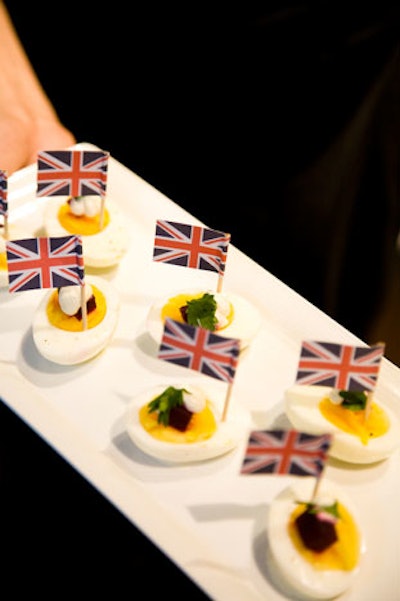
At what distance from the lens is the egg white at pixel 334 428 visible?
257cm

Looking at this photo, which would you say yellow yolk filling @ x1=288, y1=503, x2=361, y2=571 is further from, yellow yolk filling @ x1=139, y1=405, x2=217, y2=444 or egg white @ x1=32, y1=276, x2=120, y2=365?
egg white @ x1=32, y1=276, x2=120, y2=365

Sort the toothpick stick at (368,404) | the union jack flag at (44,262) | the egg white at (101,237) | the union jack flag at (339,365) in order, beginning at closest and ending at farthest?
the union jack flag at (339,365)
the toothpick stick at (368,404)
the union jack flag at (44,262)
the egg white at (101,237)

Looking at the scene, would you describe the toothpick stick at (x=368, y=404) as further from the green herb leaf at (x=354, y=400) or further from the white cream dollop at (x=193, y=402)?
the white cream dollop at (x=193, y=402)

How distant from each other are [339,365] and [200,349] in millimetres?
443

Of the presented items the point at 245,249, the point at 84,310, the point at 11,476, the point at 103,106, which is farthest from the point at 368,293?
the point at 11,476

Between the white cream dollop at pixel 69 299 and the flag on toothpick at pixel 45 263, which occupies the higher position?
the flag on toothpick at pixel 45 263

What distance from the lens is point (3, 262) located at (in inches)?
120

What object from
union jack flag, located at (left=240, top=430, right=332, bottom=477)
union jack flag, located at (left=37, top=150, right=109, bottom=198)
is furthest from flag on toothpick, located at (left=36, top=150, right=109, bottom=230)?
union jack flag, located at (left=240, top=430, right=332, bottom=477)

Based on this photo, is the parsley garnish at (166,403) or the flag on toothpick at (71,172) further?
the flag on toothpick at (71,172)

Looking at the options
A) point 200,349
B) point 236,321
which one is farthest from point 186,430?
point 236,321

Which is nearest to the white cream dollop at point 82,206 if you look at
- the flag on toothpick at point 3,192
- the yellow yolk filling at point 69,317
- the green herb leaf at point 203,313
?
the flag on toothpick at point 3,192

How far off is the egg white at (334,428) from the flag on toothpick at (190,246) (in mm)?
559

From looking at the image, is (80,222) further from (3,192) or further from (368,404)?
(368,404)

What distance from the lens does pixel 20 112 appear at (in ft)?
11.9
